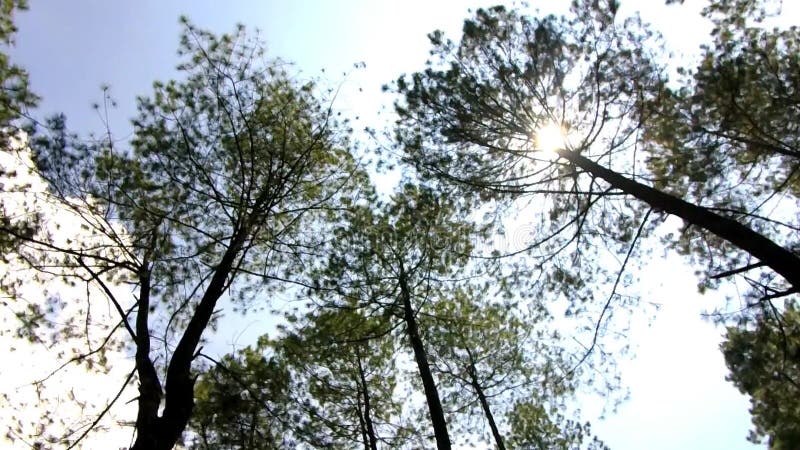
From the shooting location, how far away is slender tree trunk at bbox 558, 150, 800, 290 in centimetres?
545

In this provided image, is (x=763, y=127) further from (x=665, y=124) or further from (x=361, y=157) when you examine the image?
(x=361, y=157)

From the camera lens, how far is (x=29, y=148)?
22.6 feet

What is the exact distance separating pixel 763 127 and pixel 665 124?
1.28 m

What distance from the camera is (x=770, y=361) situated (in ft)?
22.0

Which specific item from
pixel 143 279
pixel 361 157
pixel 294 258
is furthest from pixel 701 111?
pixel 143 279

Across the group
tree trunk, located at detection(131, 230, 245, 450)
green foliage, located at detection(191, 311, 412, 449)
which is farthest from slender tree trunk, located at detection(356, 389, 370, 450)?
tree trunk, located at detection(131, 230, 245, 450)

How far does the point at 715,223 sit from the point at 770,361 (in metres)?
2.11

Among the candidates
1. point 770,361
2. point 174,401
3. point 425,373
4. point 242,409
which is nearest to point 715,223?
point 770,361

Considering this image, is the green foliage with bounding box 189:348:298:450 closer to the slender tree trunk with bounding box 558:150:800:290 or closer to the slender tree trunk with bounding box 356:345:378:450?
the slender tree trunk with bounding box 356:345:378:450

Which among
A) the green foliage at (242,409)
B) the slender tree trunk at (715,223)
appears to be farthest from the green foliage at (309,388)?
the slender tree trunk at (715,223)

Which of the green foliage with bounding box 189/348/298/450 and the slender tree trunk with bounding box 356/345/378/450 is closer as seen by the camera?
the green foliage with bounding box 189/348/298/450

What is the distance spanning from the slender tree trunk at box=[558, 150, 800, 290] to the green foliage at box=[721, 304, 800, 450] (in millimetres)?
1381

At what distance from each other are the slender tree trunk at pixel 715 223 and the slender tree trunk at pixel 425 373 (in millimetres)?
4257

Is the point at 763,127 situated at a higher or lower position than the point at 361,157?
lower
